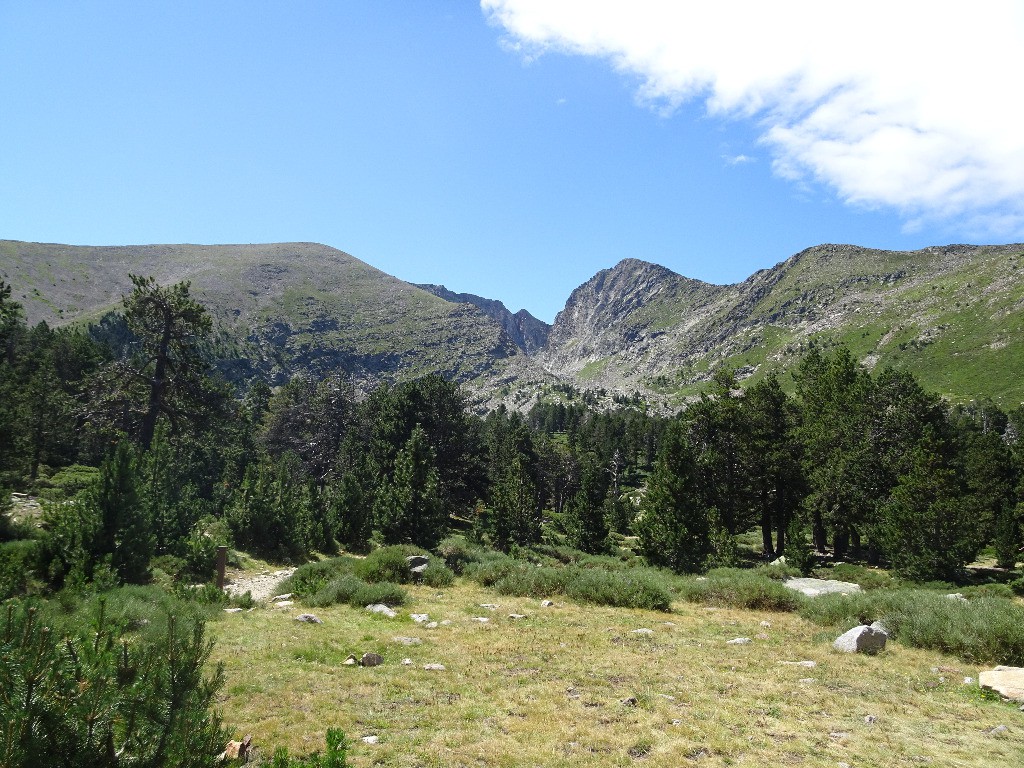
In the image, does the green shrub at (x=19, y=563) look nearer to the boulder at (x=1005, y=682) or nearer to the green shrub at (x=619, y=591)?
the green shrub at (x=619, y=591)

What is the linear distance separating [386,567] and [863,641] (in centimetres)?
1570

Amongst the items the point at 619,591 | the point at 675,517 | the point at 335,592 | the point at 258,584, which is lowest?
the point at 258,584

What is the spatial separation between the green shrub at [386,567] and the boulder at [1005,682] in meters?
16.8

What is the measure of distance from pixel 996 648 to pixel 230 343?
7291 inches

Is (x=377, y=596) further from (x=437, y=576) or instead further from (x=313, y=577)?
(x=437, y=576)

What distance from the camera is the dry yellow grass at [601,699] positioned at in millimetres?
6836

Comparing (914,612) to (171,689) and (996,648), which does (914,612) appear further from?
(171,689)

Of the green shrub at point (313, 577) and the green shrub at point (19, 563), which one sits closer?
the green shrub at point (19, 563)

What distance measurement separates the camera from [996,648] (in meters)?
11.1

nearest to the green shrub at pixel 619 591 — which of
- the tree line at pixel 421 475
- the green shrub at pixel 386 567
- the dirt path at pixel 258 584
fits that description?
the green shrub at pixel 386 567

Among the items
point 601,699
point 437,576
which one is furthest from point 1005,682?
point 437,576

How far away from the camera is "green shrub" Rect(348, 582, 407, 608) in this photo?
53.7 feet

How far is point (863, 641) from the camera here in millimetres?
11875

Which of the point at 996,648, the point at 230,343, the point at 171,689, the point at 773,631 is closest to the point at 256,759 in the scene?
the point at 171,689
